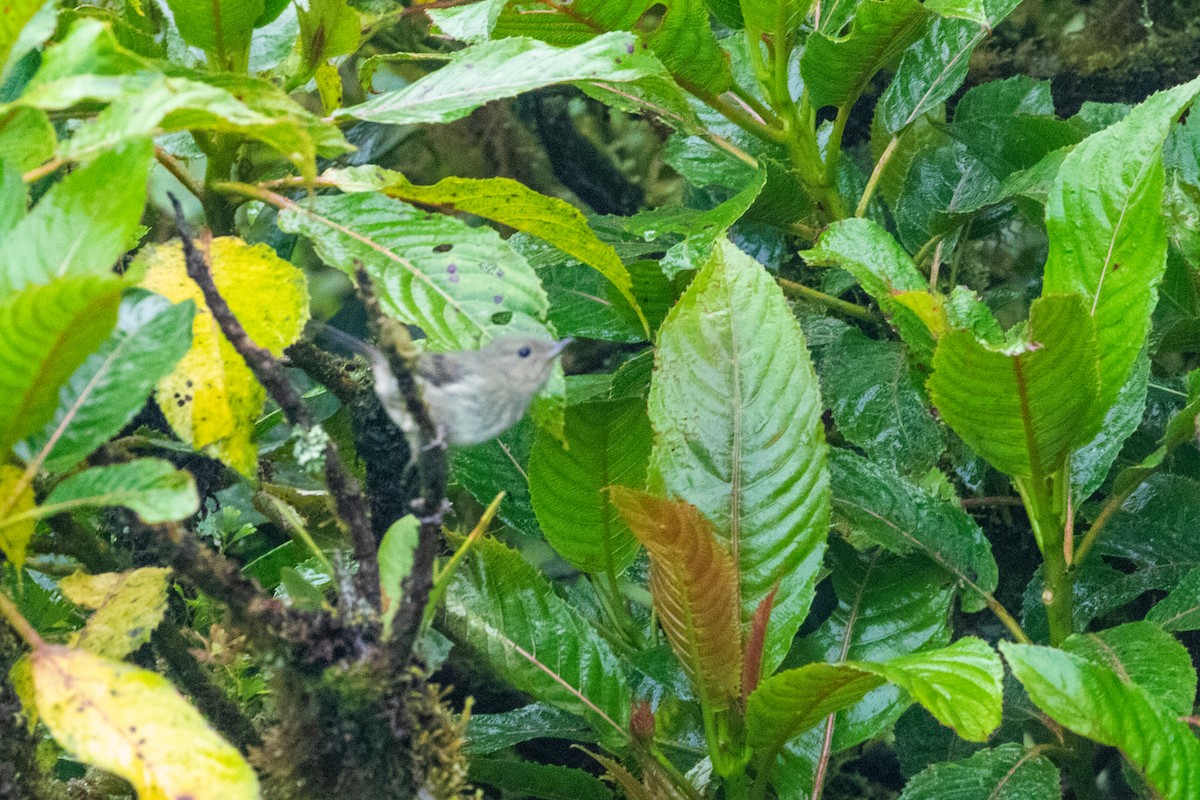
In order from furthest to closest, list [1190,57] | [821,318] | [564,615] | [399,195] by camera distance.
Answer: [1190,57]
[821,318]
[564,615]
[399,195]

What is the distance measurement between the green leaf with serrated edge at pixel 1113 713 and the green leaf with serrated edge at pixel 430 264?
420mm

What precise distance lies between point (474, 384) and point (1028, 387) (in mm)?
453

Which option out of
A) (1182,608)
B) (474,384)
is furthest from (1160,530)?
(474,384)

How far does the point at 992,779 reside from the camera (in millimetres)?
895

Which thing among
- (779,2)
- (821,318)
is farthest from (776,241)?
(779,2)

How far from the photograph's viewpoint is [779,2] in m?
1.00

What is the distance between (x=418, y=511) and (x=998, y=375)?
1.56ft

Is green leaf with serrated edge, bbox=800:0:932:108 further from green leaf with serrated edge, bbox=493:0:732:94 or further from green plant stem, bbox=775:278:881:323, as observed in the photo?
green plant stem, bbox=775:278:881:323

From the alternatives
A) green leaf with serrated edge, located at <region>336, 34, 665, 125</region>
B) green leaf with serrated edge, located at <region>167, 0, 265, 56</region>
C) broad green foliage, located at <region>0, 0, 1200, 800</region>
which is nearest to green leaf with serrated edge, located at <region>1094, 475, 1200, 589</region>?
broad green foliage, located at <region>0, 0, 1200, 800</region>

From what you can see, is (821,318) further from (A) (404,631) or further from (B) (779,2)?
(A) (404,631)

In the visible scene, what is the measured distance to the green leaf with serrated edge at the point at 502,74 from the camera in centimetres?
72

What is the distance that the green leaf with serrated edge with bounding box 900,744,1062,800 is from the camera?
2.88 ft

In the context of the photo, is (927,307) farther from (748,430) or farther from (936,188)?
(936,188)

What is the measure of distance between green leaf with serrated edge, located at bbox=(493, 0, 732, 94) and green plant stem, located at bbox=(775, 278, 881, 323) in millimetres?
293
